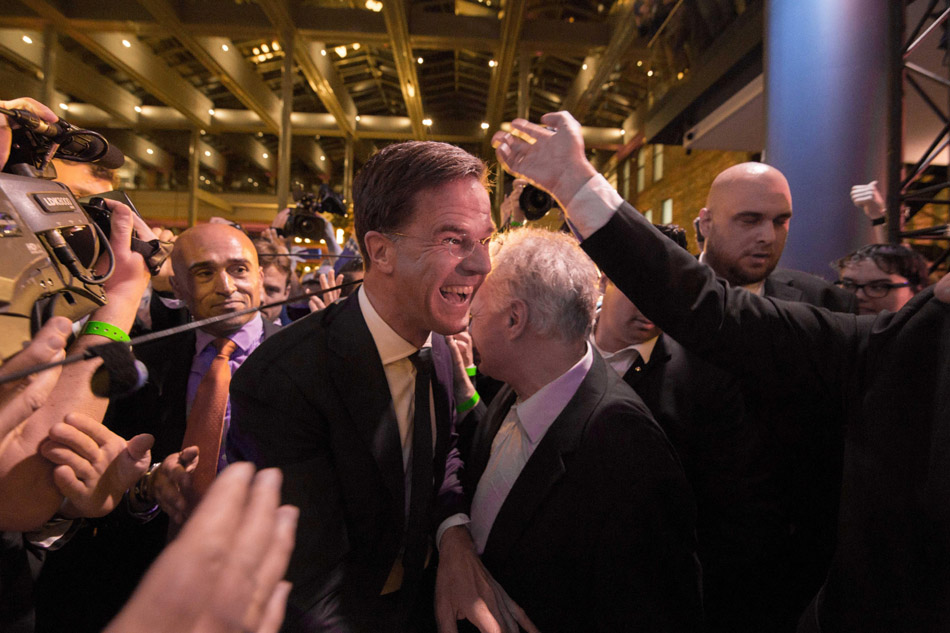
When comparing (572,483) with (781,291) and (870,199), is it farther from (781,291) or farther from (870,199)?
(870,199)

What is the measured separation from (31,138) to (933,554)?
1716 mm

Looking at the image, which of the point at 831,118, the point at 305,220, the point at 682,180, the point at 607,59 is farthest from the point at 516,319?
the point at 682,180

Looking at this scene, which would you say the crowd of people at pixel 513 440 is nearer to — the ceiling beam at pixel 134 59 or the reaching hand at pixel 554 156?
the reaching hand at pixel 554 156

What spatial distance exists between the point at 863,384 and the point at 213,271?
1.88 metres

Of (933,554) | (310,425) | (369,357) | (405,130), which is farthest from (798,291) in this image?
(405,130)

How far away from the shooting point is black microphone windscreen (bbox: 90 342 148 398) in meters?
0.63

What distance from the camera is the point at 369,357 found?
1199mm

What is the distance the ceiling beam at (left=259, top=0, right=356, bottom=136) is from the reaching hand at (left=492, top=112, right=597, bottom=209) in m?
7.21

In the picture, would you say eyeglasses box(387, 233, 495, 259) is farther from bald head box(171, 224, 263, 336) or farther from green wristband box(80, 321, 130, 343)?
bald head box(171, 224, 263, 336)

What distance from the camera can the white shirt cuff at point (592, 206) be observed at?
1.03m

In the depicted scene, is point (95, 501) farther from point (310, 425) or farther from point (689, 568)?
point (689, 568)

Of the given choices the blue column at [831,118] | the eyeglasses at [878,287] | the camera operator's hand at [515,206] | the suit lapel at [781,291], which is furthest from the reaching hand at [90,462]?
the blue column at [831,118]

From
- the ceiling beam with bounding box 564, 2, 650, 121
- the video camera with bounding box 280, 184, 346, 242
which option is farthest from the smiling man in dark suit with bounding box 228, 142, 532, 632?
the ceiling beam with bounding box 564, 2, 650, 121

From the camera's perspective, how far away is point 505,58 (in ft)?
26.5
